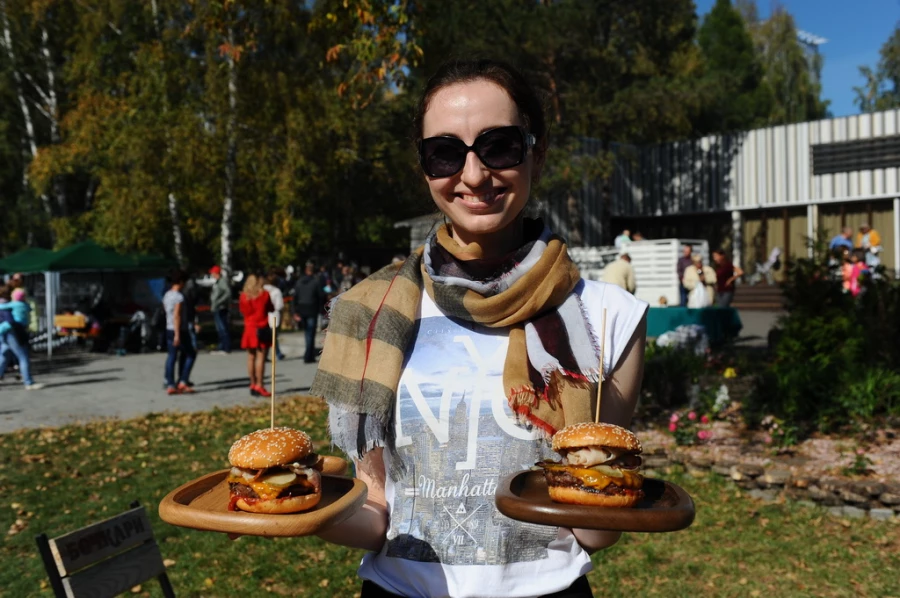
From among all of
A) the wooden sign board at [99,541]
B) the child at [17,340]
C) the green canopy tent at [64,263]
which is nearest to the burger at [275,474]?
the wooden sign board at [99,541]

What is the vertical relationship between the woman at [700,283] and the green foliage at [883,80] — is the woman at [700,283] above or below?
below

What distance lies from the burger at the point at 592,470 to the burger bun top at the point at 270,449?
25.2 inches

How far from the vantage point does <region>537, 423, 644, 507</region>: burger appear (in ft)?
6.64

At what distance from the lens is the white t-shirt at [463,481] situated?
204 cm

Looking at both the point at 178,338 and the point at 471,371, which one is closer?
the point at 471,371

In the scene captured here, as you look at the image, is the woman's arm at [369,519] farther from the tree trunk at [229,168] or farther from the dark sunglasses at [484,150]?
the tree trunk at [229,168]

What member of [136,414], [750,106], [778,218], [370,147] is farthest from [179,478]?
[750,106]

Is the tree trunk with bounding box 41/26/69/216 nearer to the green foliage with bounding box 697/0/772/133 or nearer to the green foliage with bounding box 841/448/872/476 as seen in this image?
the green foliage with bounding box 841/448/872/476

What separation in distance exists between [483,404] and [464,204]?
20.5 inches

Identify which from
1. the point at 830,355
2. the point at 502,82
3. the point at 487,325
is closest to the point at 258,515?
the point at 487,325

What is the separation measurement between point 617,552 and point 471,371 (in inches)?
182

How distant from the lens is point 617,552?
626cm

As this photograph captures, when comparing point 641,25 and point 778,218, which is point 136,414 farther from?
point 778,218

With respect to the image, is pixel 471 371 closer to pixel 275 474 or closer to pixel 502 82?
pixel 275 474
